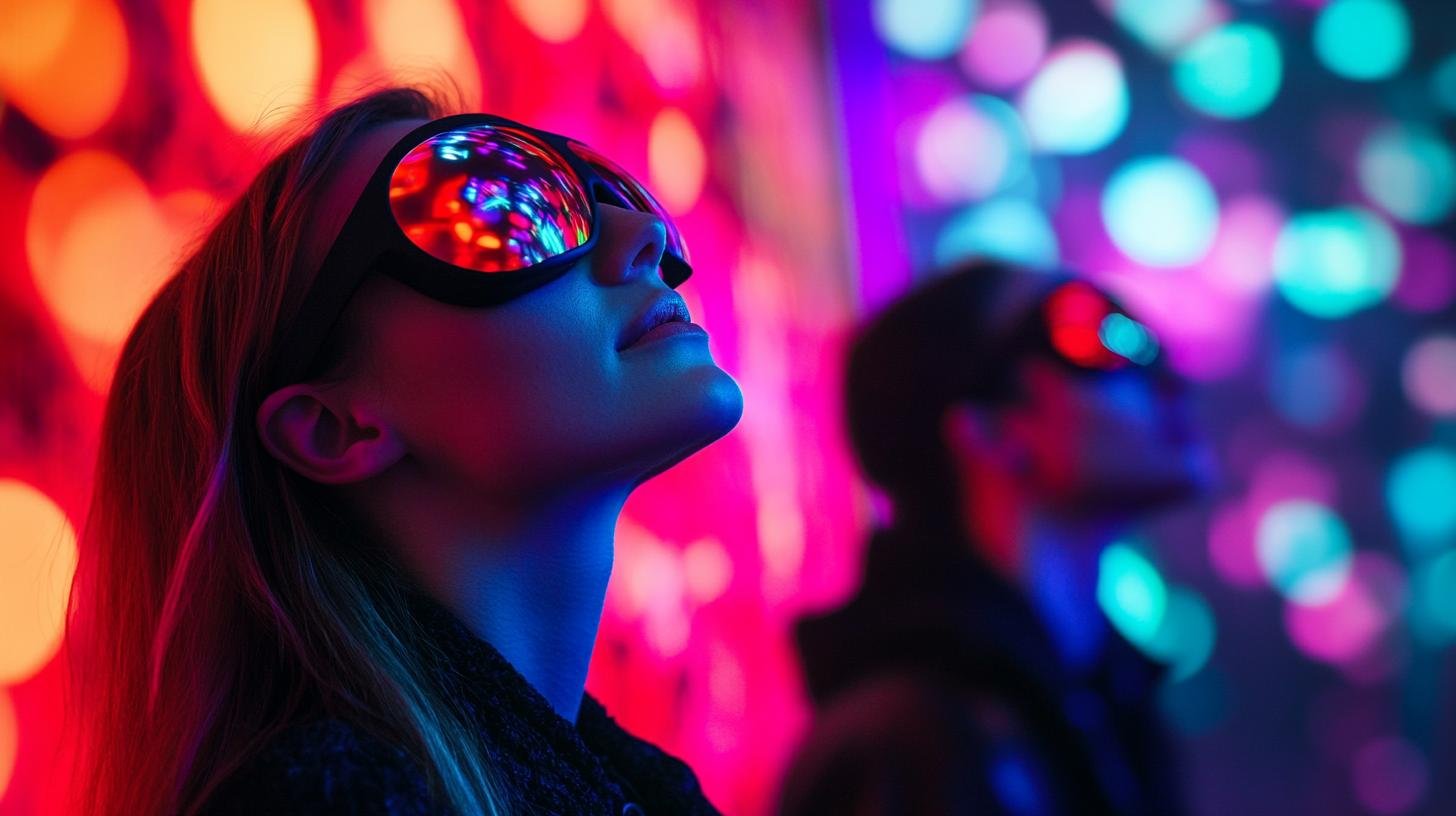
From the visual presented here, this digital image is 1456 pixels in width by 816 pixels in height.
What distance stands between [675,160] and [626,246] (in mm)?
1094

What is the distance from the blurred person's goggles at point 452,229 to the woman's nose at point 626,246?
3cm

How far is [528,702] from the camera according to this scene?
855mm

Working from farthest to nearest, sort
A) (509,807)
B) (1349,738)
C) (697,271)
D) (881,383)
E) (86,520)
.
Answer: (1349,738) → (697,271) → (881,383) → (86,520) → (509,807)

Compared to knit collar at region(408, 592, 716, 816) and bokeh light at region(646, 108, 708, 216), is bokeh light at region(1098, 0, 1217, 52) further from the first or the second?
knit collar at region(408, 592, 716, 816)

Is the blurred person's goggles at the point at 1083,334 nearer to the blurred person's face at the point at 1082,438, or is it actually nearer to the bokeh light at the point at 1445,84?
the blurred person's face at the point at 1082,438

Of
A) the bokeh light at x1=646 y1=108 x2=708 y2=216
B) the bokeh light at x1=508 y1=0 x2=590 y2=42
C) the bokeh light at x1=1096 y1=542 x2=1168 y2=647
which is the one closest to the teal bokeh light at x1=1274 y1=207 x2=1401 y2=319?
the bokeh light at x1=1096 y1=542 x2=1168 y2=647

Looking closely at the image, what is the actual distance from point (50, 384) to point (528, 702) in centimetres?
48

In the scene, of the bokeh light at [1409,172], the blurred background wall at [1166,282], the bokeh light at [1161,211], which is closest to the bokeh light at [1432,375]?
the blurred background wall at [1166,282]

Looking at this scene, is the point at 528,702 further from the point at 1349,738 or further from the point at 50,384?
the point at 1349,738

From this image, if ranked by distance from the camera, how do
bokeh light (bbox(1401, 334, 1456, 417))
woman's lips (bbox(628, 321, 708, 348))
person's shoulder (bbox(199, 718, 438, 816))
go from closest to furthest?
1. person's shoulder (bbox(199, 718, 438, 816))
2. woman's lips (bbox(628, 321, 708, 348))
3. bokeh light (bbox(1401, 334, 1456, 417))

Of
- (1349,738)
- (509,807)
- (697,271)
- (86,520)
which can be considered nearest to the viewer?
(509,807)

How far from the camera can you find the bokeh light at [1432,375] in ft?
9.09

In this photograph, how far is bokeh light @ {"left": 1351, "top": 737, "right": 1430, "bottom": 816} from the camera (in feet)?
8.84

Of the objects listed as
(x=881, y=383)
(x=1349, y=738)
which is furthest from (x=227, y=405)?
(x=1349, y=738)
